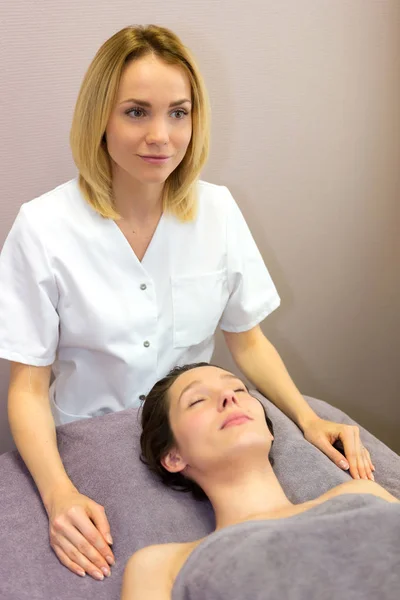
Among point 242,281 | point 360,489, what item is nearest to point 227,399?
point 360,489

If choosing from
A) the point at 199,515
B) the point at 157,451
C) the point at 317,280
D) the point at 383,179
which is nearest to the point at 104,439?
the point at 157,451

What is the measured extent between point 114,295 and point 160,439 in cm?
32

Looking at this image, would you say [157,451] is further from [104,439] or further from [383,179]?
[383,179]

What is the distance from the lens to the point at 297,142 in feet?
6.79

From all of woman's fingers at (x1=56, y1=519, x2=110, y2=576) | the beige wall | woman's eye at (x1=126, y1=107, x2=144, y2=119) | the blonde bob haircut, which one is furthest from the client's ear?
the beige wall

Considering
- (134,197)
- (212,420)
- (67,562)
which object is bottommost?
(67,562)

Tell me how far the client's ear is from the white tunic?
0.24 m

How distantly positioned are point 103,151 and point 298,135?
0.75 m

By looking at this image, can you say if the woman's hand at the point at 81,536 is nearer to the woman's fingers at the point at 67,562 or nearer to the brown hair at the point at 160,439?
the woman's fingers at the point at 67,562

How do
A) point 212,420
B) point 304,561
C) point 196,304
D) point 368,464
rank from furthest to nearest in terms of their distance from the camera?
point 196,304, point 368,464, point 212,420, point 304,561

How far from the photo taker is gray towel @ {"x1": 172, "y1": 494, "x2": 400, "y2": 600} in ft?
3.52

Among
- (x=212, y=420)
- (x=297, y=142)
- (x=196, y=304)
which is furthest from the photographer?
(x=297, y=142)

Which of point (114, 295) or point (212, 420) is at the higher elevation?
point (114, 295)

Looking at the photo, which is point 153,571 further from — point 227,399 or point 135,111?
point 135,111
